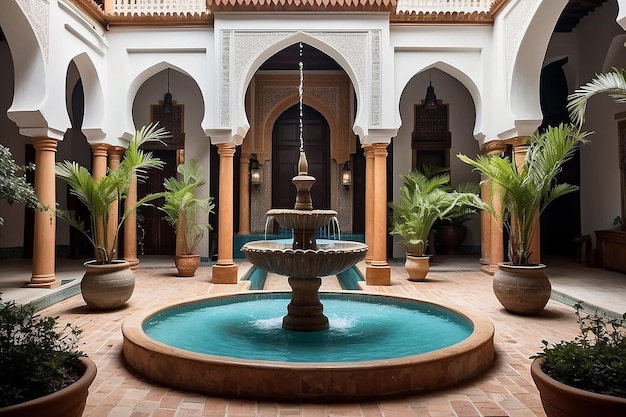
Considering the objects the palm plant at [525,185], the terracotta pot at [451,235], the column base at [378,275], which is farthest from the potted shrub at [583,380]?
the terracotta pot at [451,235]

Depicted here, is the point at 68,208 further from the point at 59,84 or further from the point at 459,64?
the point at 459,64

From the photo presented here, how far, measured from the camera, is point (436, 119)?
1427cm

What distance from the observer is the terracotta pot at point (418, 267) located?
32.9ft

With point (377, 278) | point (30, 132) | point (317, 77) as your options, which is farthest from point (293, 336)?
point (317, 77)

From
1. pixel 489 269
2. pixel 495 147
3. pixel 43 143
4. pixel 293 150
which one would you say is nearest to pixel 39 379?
pixel 43 143

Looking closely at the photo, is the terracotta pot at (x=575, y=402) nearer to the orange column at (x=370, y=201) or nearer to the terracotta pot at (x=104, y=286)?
the terracotta pot at (x=104, y=286)

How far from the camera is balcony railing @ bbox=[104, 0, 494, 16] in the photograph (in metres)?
10.8

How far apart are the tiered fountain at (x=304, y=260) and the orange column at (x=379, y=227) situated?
394 cm

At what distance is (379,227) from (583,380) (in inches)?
297

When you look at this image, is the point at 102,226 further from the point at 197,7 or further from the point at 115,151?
the point at 197,7

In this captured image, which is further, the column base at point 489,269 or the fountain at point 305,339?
the column base at point 489,269

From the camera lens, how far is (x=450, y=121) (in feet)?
46.7

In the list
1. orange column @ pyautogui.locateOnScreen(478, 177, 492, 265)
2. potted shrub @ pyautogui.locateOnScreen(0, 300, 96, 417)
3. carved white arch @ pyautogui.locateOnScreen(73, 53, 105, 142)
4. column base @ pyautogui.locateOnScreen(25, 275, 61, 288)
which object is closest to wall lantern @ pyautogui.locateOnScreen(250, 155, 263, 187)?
carved white arch @ pyautogui.locateOnScreen(73, 53, 105, 142)

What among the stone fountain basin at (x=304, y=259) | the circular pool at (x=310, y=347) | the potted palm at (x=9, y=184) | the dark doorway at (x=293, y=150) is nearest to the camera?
the circular pool at (x=310, y=347)
